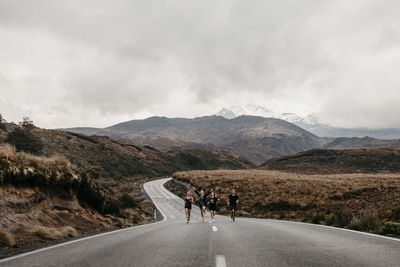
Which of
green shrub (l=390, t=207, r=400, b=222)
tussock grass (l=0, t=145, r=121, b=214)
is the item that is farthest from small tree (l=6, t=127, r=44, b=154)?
green shrub (l=390, t=207, r=400, b=222)

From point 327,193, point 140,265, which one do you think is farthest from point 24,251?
point 327,193

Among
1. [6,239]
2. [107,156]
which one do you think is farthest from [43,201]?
[107,156]

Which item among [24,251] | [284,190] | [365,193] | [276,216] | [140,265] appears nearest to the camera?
[140,265]

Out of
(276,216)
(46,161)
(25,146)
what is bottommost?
(276,216)

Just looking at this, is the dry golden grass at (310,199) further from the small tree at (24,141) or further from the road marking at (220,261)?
the small tree at (24,141)

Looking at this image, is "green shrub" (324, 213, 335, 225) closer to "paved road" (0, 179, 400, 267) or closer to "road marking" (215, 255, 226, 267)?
"paved road" (0, 179, 400, 267)

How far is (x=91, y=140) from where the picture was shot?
99062 mm

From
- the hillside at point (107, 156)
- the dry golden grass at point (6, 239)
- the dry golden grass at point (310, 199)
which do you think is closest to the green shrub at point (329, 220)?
the dry golden grass at point (310, 199)

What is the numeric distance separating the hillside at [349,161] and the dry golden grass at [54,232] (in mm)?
87456

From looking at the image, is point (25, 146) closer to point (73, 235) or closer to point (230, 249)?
point (73, 235)

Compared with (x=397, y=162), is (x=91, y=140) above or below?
above

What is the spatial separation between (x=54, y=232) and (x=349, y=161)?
351 feet

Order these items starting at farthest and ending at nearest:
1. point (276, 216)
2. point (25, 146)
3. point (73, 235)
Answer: point (25, 146) → point (276, 216) → point (73, 235)

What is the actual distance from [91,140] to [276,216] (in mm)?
86897
